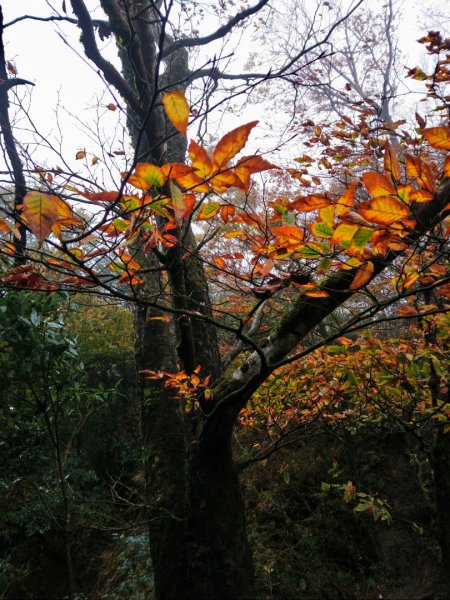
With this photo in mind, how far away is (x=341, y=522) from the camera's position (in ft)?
17.9

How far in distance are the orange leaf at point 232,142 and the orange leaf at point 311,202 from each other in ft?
0.81

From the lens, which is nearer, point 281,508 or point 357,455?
point 281,508

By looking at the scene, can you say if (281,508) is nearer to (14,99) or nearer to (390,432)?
(390,432)

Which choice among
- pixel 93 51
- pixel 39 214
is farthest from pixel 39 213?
pixel 93 51

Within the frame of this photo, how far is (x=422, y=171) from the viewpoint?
91 cm

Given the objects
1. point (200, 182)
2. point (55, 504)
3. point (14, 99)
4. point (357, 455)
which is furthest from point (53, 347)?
point (357, 455)

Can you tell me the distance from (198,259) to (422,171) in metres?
1.29

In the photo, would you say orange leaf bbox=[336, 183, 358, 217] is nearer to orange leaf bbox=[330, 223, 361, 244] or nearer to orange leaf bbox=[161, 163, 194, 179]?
orange leaf bbox=[330, 223, 361, 244]

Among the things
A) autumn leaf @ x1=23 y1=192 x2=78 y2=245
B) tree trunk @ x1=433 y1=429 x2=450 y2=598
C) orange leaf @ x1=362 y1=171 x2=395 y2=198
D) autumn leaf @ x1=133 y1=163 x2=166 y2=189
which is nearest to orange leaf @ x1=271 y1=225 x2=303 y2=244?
orange leaf @ x1=362 y1=171 x2=395 y2=198

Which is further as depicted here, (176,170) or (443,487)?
(443,487)

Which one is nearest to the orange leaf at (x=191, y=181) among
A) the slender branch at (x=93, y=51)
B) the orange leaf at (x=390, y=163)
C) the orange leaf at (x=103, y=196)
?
the orange leaf at (x=103, y=196)

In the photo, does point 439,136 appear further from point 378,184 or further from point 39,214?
point 39,214

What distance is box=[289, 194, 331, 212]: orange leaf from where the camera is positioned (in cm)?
97

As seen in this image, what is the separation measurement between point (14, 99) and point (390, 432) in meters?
6.96
